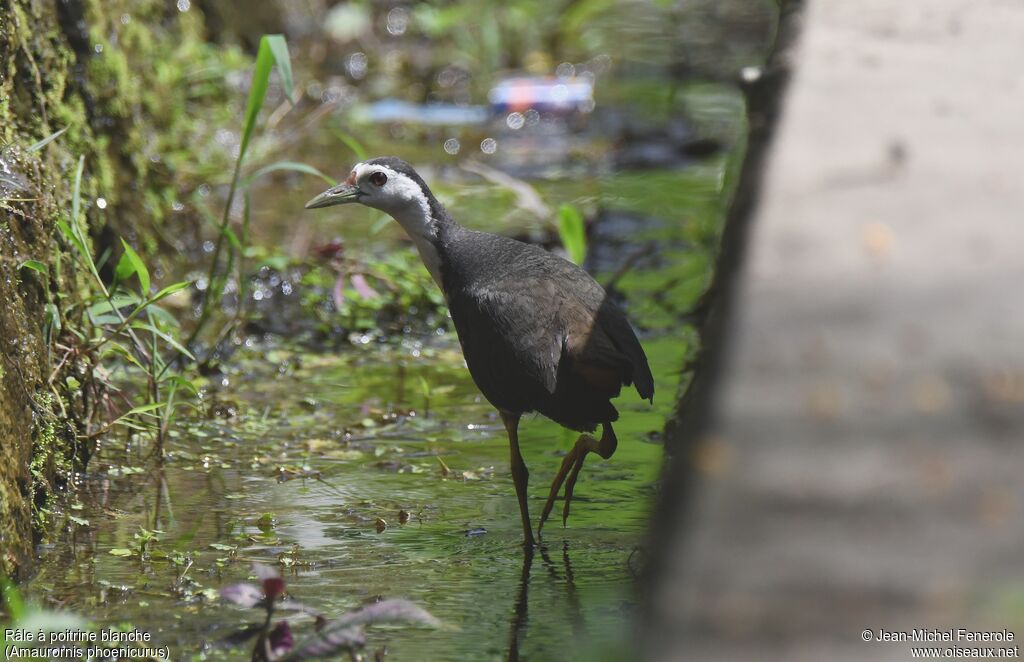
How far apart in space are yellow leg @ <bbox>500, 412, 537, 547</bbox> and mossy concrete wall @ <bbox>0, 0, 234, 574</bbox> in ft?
3.99

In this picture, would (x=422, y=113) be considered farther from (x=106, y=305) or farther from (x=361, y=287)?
(x=106, y=305)

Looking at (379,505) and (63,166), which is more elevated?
(63,166)

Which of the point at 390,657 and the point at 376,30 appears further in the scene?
the point at 376,30

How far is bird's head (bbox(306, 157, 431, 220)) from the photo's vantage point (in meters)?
4.00

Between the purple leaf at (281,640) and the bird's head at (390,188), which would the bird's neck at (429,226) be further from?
the purple leaf at (281,640)

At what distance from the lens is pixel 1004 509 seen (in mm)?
1796

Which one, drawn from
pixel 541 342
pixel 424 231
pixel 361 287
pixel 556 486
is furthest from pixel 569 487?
pixel 361 287

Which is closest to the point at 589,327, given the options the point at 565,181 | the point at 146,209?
the point at 146,209

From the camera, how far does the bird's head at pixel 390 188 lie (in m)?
4.00

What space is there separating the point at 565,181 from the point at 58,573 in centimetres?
464

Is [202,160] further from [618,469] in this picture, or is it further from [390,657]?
[390,657]

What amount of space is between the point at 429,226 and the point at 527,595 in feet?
4.25

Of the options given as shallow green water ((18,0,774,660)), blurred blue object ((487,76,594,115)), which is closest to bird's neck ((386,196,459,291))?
shallow green water ((18,0,774,660))

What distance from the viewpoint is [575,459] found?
3654 mm
